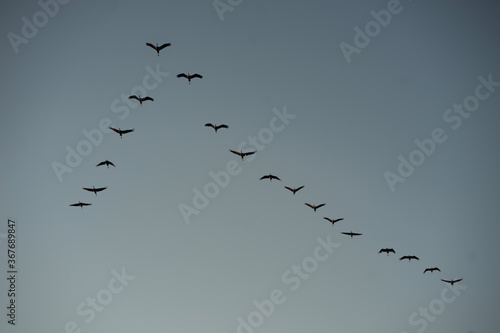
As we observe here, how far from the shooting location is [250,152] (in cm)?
5472

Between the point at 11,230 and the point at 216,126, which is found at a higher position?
the point at 216,126

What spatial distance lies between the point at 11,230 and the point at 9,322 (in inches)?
357

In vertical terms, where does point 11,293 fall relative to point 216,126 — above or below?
below

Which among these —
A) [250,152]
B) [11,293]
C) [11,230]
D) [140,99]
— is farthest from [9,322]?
[250,152]

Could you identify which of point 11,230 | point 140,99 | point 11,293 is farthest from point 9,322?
point 140,99

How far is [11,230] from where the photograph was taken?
53.8 m

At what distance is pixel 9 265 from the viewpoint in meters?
52.7

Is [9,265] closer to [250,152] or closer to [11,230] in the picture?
[11,230]

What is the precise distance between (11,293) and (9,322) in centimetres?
311

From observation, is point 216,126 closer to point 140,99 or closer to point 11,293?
point 140,99

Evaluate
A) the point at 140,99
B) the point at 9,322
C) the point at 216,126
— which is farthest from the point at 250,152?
the point at 9,322

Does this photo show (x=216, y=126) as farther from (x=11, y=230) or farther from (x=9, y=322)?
(x=9, y=322)

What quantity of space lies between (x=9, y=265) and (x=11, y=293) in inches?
108

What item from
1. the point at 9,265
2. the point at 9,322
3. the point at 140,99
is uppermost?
the point at 140,99
